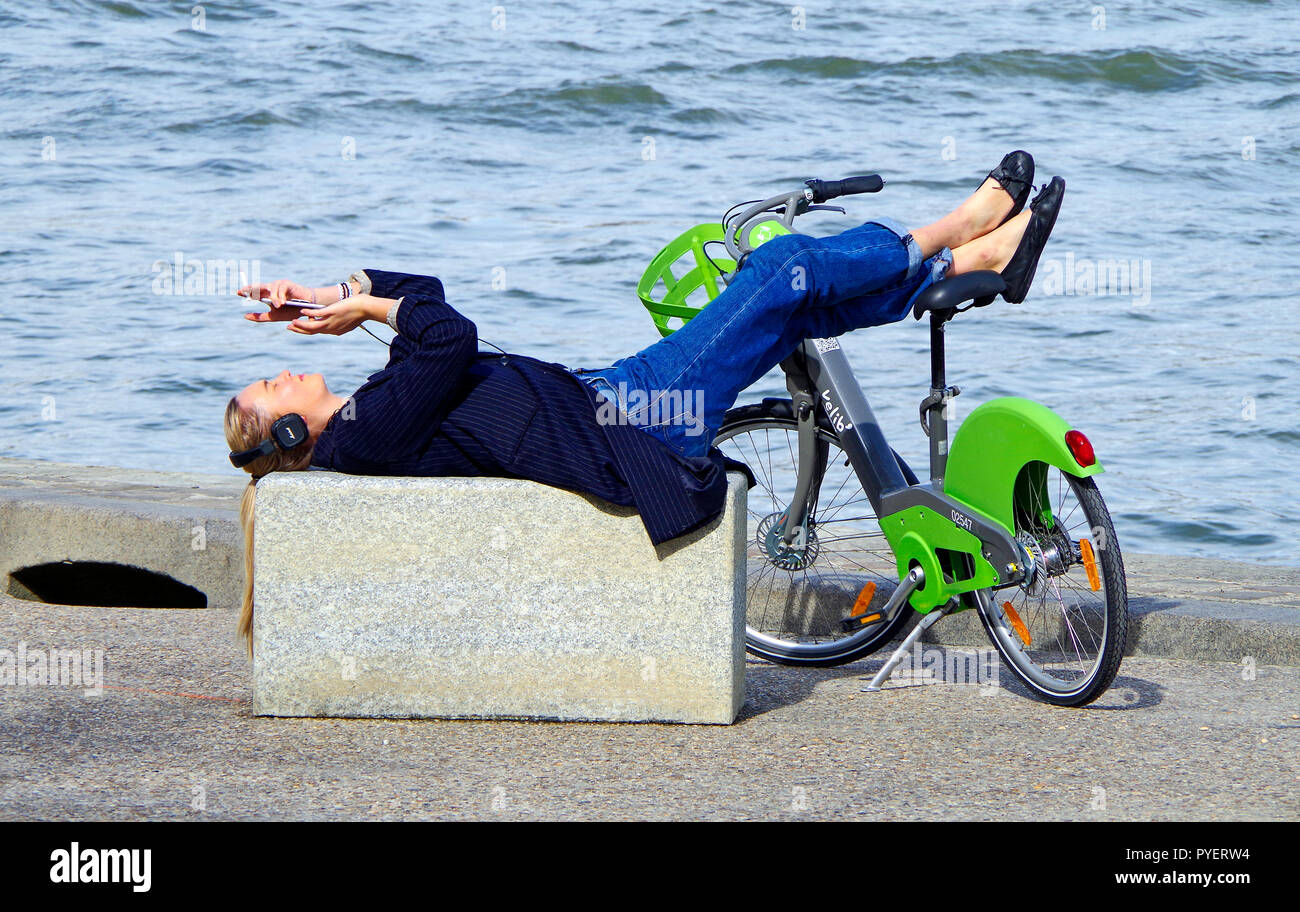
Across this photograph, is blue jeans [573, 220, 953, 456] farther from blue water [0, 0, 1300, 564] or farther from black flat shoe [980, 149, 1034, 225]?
blue water [0, 0, 1300, 564]

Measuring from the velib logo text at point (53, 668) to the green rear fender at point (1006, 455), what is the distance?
2.61 meters

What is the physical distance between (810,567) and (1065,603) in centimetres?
84

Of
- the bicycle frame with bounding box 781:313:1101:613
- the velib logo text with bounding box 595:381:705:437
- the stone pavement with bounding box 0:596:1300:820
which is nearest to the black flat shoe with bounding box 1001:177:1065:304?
the bicycle frame with bounding box 781:313:1101:613

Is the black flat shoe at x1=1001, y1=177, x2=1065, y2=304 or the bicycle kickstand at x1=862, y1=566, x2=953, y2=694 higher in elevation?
the black flat shoe at x1=1001, y1=177, x2=1065, y2=304

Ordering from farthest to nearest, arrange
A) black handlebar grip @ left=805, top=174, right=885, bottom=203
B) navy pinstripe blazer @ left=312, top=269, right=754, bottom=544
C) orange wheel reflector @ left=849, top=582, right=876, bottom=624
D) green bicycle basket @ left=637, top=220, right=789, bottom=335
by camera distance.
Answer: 1. orange wheel reflector @ left=849, top=582, right=876, bottom=624
2. green bicycle basket @ left=637, top=220, right=789, bottom=335
3. black handlebar grip @ left=805, top=174, right=885, bottom=203
4. navy pinstripe blazer @ left=312, top=269, right=754, bottom=544

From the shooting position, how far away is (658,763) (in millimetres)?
3750

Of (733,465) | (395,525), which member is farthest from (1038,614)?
(395,525)

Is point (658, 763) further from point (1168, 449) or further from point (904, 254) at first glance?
point (1168, 449)

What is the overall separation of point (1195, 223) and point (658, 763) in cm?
1375

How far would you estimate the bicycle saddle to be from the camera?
14.2 feet

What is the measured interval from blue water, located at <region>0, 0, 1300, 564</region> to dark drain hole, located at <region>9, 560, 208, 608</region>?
139 inches

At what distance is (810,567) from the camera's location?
197 inches
